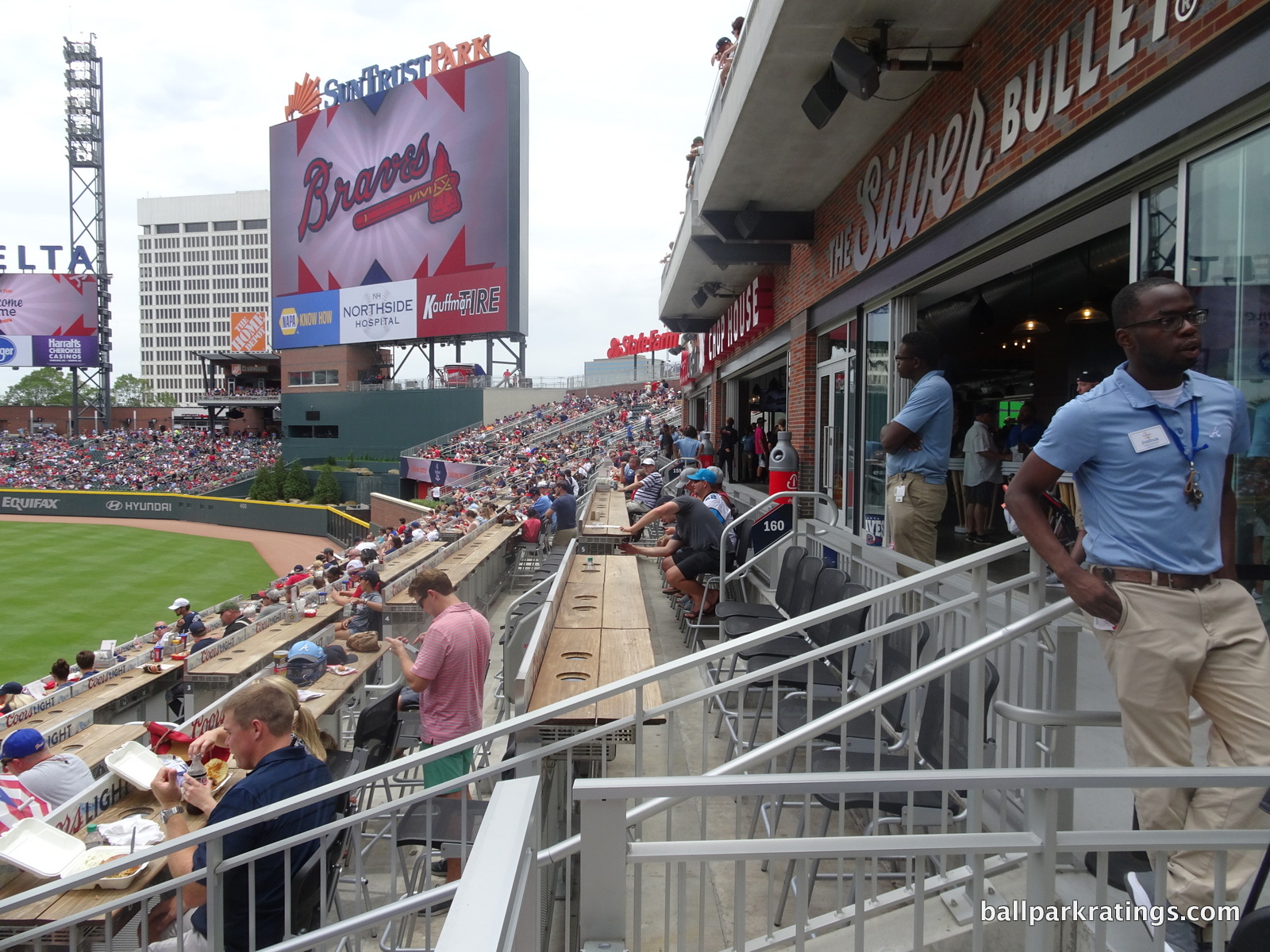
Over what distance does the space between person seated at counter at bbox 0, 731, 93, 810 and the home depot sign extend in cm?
1013

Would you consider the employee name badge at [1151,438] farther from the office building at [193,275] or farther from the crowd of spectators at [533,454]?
the office building at [193,275]

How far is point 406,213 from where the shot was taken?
4797cm

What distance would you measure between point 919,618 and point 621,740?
130cm

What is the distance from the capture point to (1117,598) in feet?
7.64

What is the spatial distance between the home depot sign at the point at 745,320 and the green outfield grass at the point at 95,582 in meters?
14.9

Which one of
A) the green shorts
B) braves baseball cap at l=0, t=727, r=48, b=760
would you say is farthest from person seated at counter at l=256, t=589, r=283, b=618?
the green shorts

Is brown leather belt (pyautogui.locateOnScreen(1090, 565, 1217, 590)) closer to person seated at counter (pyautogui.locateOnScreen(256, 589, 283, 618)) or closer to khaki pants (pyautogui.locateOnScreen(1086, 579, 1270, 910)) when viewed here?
khaki pants (pyautogui.locateOnScreen(1086, 579, 1270, 910))

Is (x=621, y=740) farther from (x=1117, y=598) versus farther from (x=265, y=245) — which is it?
(x=265, y=245)

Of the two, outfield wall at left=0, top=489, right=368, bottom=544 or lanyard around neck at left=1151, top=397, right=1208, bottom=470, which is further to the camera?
outfield wall at left=0, top=489, right=368, bottom=544

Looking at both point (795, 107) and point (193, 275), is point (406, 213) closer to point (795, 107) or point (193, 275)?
point (795, 107)

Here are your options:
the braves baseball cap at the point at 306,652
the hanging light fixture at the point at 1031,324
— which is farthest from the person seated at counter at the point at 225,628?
the hanging light fixture at the point at 1031,324

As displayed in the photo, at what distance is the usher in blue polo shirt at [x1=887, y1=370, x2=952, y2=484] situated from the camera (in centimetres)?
478

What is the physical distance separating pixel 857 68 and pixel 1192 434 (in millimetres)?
3792

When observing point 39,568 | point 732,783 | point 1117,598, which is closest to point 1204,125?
point 1117,598
